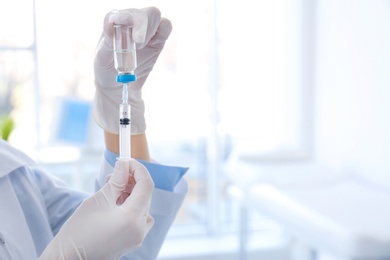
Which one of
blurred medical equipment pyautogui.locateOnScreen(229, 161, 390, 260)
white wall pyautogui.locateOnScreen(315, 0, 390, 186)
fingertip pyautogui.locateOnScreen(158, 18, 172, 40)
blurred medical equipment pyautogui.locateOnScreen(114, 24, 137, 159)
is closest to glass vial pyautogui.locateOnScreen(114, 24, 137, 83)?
blurred medical equipment pyautogui.locateOnScreen(114, 24, 137, 159)

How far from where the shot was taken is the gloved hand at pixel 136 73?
104 cm

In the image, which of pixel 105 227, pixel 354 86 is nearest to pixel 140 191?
pixel 105 227

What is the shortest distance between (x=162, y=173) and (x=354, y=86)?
1901mm

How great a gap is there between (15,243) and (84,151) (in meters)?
2.03

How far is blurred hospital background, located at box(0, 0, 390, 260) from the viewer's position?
2.58m

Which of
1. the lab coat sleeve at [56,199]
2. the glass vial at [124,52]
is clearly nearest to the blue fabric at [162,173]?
the lab coat sleeve at [56,199]

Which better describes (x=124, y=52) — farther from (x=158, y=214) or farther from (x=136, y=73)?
(x=158, y=214)

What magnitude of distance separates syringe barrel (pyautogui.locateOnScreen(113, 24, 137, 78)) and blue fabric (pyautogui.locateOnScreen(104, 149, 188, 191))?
233mm

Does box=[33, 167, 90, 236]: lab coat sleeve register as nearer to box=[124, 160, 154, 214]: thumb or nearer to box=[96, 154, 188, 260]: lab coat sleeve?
box=[96, 154, 188, 260]: lab coat sleeve

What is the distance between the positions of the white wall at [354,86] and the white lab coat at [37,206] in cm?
171

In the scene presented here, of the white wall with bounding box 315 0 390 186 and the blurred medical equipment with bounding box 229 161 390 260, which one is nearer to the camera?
the blurred medical equipment with bounding box 229 161 390 260

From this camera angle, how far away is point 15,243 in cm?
97

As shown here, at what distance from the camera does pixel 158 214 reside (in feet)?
3.60

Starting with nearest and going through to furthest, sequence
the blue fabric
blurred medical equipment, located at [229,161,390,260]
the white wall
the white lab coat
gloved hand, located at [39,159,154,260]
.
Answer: gloved hand, located at [39,159,154,260], the white lab coat, the blue fabric, blurred medical equipment, located at [229,161,390,260], the white wall
